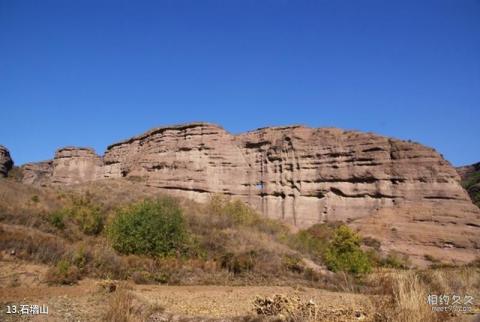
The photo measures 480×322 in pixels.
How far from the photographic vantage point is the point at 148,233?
45.6 ft

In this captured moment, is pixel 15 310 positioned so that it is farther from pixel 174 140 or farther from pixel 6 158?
pixel 6 158

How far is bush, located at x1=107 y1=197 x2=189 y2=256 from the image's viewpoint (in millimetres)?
13508

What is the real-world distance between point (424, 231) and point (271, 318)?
34580 millimetres

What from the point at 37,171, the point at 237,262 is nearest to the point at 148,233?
the point at 237,262

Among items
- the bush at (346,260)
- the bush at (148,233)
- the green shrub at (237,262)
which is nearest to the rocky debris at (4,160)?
the bush at (148,233)

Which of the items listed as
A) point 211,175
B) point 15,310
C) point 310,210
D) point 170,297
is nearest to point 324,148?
point 310,210

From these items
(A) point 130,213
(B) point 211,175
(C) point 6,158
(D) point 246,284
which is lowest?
(D) point 246,284

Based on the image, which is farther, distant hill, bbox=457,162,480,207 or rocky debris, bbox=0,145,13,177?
distant hill, bbox=457,162,480,207

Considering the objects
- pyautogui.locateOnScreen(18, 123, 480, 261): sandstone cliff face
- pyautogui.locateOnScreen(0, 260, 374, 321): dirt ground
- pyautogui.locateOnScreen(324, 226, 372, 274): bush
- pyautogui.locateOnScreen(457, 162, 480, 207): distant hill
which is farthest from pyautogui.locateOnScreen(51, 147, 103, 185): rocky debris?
pyautogui.locateOnScreen(0, 260, 374, 321): dirt ground

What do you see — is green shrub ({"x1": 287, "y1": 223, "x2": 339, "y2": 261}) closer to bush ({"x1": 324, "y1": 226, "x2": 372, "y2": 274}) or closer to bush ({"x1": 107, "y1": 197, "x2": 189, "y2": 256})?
bush ({"x1": 324, "y1": 226, "x2": 372, "y2": 274})

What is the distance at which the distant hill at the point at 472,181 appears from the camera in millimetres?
55312

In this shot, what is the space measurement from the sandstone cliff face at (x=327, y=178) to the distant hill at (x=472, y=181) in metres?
15.1

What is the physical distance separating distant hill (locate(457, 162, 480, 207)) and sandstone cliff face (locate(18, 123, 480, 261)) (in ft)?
49.7

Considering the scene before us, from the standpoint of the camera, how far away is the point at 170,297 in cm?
920
